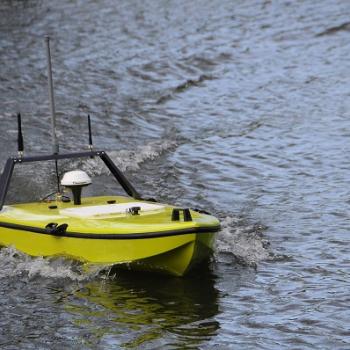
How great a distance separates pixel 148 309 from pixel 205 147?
28.2 feet

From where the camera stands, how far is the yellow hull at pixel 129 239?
11195mm

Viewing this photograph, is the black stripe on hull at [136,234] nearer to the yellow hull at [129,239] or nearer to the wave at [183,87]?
the yellow hull at [129,239]

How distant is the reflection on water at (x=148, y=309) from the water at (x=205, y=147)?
2 cm

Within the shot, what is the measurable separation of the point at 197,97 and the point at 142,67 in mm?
2377

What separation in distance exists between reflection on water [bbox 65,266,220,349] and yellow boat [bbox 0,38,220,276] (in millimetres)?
227

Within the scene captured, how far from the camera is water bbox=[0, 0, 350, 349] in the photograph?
1066 cm

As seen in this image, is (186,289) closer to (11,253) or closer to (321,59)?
(11,253)

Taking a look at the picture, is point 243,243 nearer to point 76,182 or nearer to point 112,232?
point 76,182

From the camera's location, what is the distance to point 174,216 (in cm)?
1134

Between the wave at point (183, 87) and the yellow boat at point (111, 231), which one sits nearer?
the yellow boat at point (111, 231)

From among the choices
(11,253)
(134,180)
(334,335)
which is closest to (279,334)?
(334,335)

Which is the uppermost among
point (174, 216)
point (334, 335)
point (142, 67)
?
point (142, 67)

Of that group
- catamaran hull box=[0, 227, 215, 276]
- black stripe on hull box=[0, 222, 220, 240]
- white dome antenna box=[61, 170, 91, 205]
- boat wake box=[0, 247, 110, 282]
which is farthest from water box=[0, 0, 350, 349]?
white dome antenna box=[61, 170, 91, 205]

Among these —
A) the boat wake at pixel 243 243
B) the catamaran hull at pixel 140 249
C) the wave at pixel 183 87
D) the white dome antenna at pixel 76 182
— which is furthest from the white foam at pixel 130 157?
the catamaran hull at pixel 140 249
